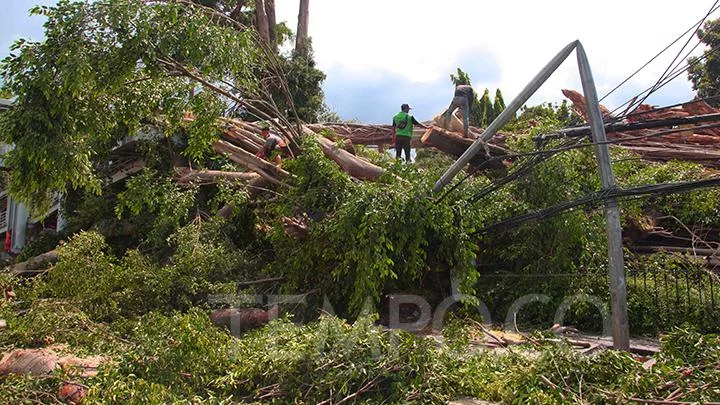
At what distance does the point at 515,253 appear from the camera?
8531mm

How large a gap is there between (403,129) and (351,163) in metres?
1.83

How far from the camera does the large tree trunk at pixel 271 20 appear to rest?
54.9ft

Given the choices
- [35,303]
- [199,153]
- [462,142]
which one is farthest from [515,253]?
[35,303]

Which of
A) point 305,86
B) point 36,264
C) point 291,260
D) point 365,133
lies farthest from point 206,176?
point 305,86

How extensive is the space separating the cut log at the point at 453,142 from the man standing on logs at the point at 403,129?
57 cm

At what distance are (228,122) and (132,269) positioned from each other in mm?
2519

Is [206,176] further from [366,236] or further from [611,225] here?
[611,225]

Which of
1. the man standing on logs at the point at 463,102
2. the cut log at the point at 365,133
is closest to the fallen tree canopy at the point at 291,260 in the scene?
the man standing on logs at the point at 463,102

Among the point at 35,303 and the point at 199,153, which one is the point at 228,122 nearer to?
the point at 199,153

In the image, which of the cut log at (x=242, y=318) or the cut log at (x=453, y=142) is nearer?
the cut log at (x=242, y=318)

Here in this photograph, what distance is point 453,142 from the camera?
1033cm

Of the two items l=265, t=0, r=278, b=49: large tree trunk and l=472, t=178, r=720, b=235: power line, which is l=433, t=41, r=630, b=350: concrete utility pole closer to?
l=472, t=178, r=720, b=235: power line

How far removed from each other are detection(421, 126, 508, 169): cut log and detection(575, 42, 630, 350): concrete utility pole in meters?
3.63

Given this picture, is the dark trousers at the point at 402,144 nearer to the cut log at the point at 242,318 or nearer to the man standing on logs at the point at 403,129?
the man standing on logs at the point at 403,129
